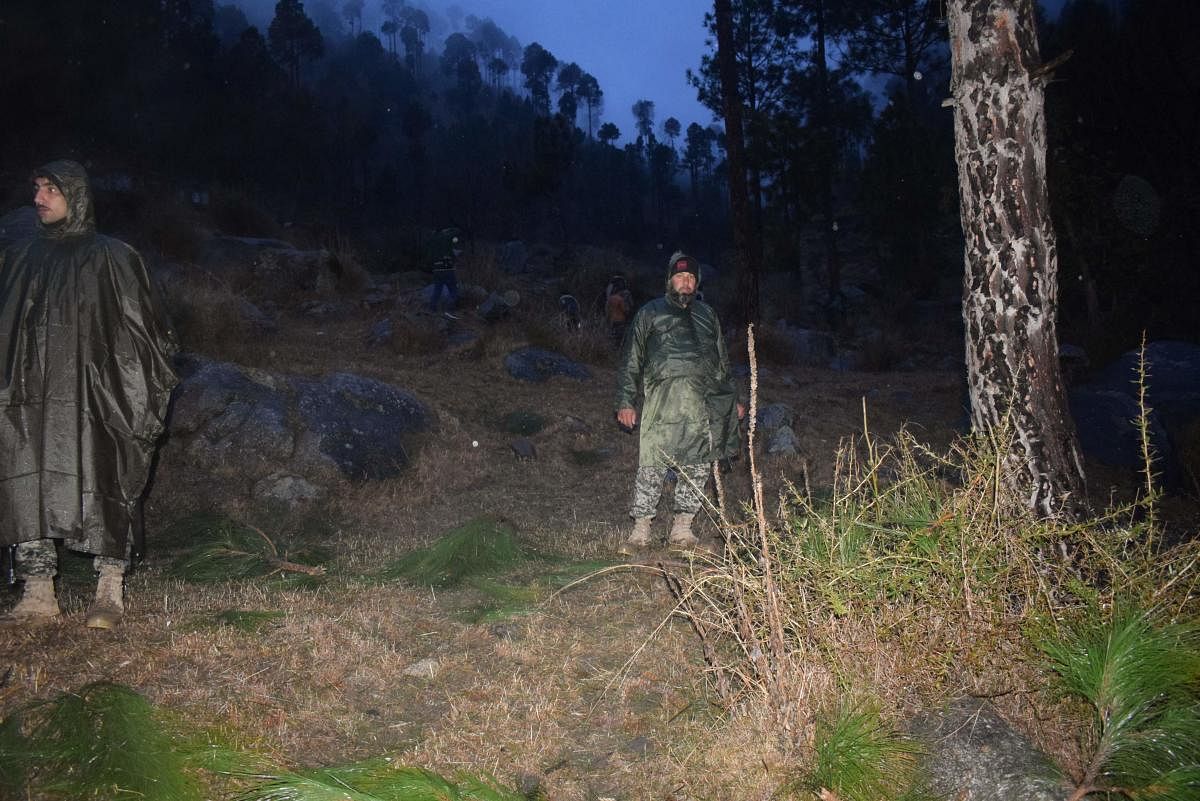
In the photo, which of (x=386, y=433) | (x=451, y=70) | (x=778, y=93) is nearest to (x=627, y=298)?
(x=386, y=433)

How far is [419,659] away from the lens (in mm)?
3744

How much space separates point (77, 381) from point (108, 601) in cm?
101

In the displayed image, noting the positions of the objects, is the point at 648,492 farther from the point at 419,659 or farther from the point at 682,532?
the point at 419,659

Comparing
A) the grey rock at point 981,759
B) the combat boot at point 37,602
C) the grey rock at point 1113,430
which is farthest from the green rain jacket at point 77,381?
the grey rock at point 1113,430

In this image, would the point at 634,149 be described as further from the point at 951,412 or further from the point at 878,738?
the point at 878,738

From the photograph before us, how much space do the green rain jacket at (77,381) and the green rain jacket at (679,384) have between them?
2620mm

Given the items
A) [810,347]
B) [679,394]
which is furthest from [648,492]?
[810,347]

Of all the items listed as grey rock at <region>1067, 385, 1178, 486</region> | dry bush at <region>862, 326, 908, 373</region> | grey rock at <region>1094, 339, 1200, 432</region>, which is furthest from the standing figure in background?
grey rock at <region>1094, 339, 1200, 432</region>

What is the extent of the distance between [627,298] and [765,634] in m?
12.6

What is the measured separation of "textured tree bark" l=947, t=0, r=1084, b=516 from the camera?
3.67 meters

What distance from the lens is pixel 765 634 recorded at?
10.0 feet

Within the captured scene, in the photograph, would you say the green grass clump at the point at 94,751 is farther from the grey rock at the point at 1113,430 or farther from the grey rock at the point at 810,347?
the grey rock at the point at 810,347

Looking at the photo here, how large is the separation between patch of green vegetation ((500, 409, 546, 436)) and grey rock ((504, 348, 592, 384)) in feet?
5.24

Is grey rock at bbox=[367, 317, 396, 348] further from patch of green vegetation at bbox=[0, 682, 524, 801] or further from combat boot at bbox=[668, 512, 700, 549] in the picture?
patch of green vegetation at bbox=[0, 682, 524, 801]
